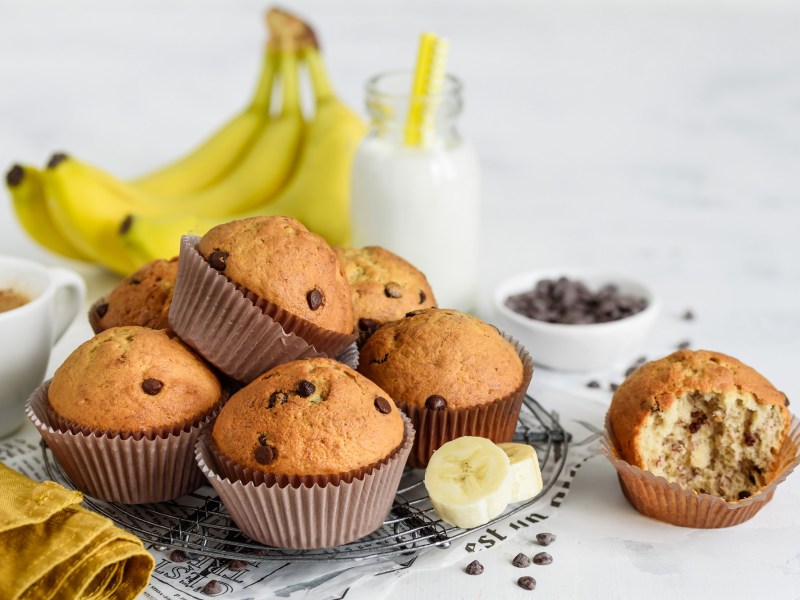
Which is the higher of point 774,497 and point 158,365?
point 158,365

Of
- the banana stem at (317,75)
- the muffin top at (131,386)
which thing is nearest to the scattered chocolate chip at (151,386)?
the muffin top at (131,386)

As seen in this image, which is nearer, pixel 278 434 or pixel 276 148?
pixel 278 434

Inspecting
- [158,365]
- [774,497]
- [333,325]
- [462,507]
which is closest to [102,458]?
[158,365]

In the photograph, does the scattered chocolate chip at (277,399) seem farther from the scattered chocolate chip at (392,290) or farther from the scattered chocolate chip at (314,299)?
the scattered chocolate chip at (392,290)

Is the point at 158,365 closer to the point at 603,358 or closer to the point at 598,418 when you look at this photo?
the point at 598,418

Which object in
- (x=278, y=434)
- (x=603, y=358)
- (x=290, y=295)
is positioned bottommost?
(x=603, y=358)

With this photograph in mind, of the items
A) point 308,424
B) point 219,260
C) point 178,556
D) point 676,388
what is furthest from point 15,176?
point 676,388

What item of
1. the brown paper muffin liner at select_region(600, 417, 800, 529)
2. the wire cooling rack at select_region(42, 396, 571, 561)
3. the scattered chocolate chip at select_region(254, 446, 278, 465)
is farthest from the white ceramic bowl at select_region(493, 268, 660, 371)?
the scattered chocolate chip at select_region(254, 446, 278, 465)
